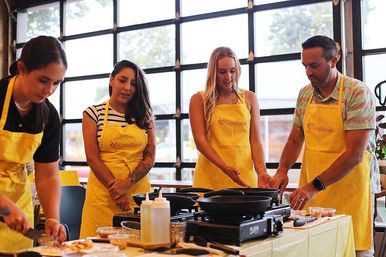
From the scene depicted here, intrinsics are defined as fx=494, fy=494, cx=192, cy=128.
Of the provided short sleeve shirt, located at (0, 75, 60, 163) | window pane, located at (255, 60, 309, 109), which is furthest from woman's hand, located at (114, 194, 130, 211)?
window pane, located at (255, 60, 309, 109)

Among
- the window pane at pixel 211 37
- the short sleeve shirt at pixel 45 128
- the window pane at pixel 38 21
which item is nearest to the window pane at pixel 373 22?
the window pane at pixel 211 37

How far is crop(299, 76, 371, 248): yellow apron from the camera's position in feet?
7.91

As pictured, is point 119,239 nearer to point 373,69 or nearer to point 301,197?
point 301,197

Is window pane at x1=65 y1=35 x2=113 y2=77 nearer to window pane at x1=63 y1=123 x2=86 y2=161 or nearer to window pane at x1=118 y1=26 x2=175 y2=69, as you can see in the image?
window pane at x1=118 y1=26 x2=175 y2=69

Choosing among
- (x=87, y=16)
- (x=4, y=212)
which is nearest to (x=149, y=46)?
(x=87, y=16)

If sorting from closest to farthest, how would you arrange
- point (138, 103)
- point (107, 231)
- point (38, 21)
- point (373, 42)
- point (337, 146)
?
point (107, 231) < point (337, 146) < point (138, 103) < point (373, 42) < point (38, 21)

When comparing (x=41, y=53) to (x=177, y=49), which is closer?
(x=41, y=53)

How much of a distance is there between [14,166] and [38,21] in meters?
A: 4.53

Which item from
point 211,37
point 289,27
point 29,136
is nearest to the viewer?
point 29,136

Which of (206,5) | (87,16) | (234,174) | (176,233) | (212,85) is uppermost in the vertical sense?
(87,16)

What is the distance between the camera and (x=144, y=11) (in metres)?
5.09

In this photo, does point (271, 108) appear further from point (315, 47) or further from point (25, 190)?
point (25, 190)

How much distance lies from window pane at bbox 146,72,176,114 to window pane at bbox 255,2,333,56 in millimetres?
938

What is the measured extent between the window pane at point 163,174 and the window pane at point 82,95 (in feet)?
3.29
